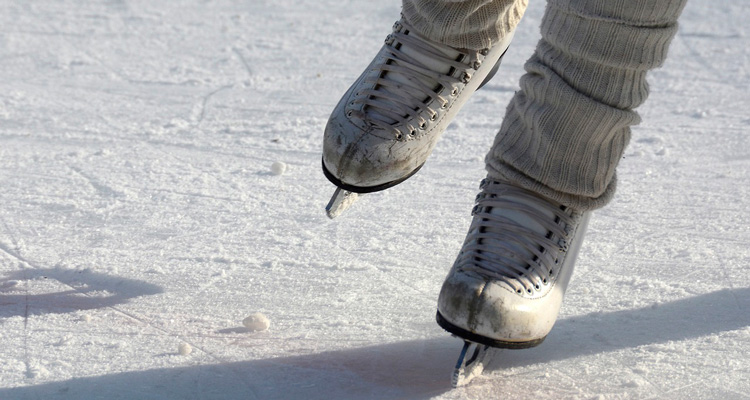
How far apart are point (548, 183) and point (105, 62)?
6.07ft

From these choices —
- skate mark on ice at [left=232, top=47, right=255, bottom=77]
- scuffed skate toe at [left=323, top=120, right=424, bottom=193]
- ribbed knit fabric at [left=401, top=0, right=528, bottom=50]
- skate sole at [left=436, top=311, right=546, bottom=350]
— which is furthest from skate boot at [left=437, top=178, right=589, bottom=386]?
skate mark on ice at [left=232, top=47, right=255, bottom=77]

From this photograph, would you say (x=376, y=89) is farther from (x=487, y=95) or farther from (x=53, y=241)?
(x=487, y=95)

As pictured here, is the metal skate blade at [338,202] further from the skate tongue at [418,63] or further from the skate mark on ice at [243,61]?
the skate mark on ice at [243,61]

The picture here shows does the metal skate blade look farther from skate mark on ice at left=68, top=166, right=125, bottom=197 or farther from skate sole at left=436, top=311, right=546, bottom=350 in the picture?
skate mark on ice at left=68, top=166, right=125, bottom=197

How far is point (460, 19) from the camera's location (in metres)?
1.31

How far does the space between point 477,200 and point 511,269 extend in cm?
14

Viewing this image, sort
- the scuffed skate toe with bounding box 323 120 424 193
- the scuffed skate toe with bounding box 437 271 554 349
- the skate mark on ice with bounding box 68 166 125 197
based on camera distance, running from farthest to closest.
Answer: the skate mark on ice with bounding box 68 166 125 197
the scuffed skate toe with bounding box 323 120 424 193
the scuffed skate toe with bounding box 437 271 554 349

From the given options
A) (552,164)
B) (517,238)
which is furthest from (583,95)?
(517,238)

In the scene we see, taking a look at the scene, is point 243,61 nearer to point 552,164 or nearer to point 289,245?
point 289,245

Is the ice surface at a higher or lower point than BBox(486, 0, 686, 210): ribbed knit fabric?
lower

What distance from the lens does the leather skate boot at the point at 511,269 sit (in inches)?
43.8

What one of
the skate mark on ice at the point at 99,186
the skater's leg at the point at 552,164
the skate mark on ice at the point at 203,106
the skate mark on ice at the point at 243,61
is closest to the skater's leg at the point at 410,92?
the skater's leg at the point at 552,164

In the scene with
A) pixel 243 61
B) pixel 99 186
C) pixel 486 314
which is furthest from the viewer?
pixel 243 61

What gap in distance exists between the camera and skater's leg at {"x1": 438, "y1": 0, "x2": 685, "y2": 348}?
1117 mm
